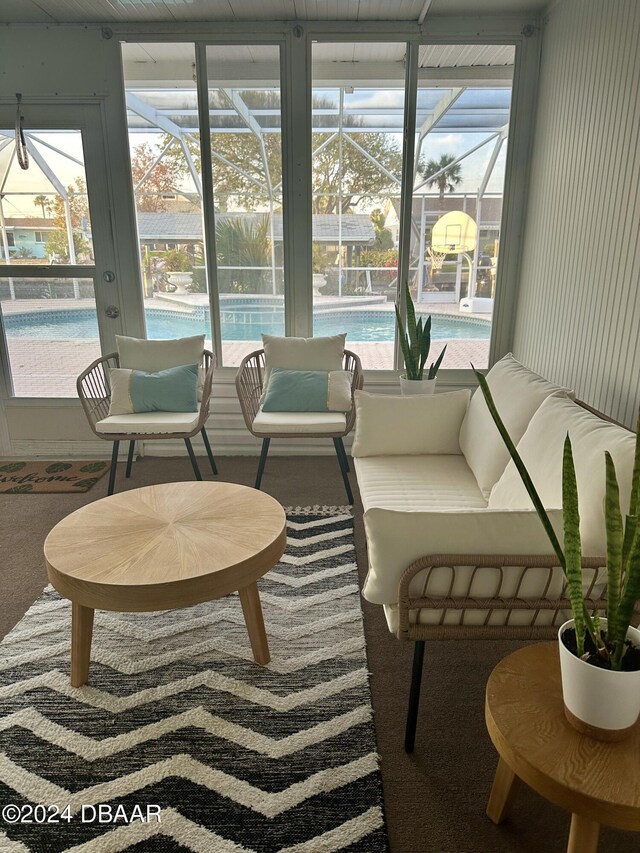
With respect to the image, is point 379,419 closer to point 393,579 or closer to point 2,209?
point 393,579

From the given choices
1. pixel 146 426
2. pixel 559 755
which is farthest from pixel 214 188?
pixel 559 755

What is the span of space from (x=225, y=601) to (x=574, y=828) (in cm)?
151

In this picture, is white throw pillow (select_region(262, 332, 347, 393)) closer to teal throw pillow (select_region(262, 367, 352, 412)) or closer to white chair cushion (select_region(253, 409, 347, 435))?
teal throw pillow (select_region(262, 367, 352, 412))

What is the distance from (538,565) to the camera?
1.42 meters

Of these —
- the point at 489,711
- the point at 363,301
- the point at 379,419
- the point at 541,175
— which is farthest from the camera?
the point at 363,301

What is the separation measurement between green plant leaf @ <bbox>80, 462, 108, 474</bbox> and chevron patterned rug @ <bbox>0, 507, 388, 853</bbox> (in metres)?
1.51

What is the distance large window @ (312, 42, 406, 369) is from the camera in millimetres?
3525

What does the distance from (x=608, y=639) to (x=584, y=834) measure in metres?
0.34

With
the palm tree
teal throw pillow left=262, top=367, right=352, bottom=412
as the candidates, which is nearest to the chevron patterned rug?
teal throw pillow left=262, top=367, right=352, bottom=412

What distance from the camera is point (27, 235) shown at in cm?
371

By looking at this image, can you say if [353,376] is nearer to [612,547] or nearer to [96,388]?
[96,388]

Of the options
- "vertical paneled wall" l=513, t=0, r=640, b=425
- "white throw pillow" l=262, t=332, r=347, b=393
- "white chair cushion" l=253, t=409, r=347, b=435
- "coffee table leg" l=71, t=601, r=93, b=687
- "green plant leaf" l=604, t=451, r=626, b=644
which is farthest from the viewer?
"white throw pillow" l=262, t=332, r=347, b=393

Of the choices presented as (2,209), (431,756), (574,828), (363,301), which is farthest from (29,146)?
(574,828)

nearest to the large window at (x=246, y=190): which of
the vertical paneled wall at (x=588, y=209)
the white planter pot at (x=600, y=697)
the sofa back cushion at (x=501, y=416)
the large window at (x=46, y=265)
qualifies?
the large window at (x=46, y=265)
